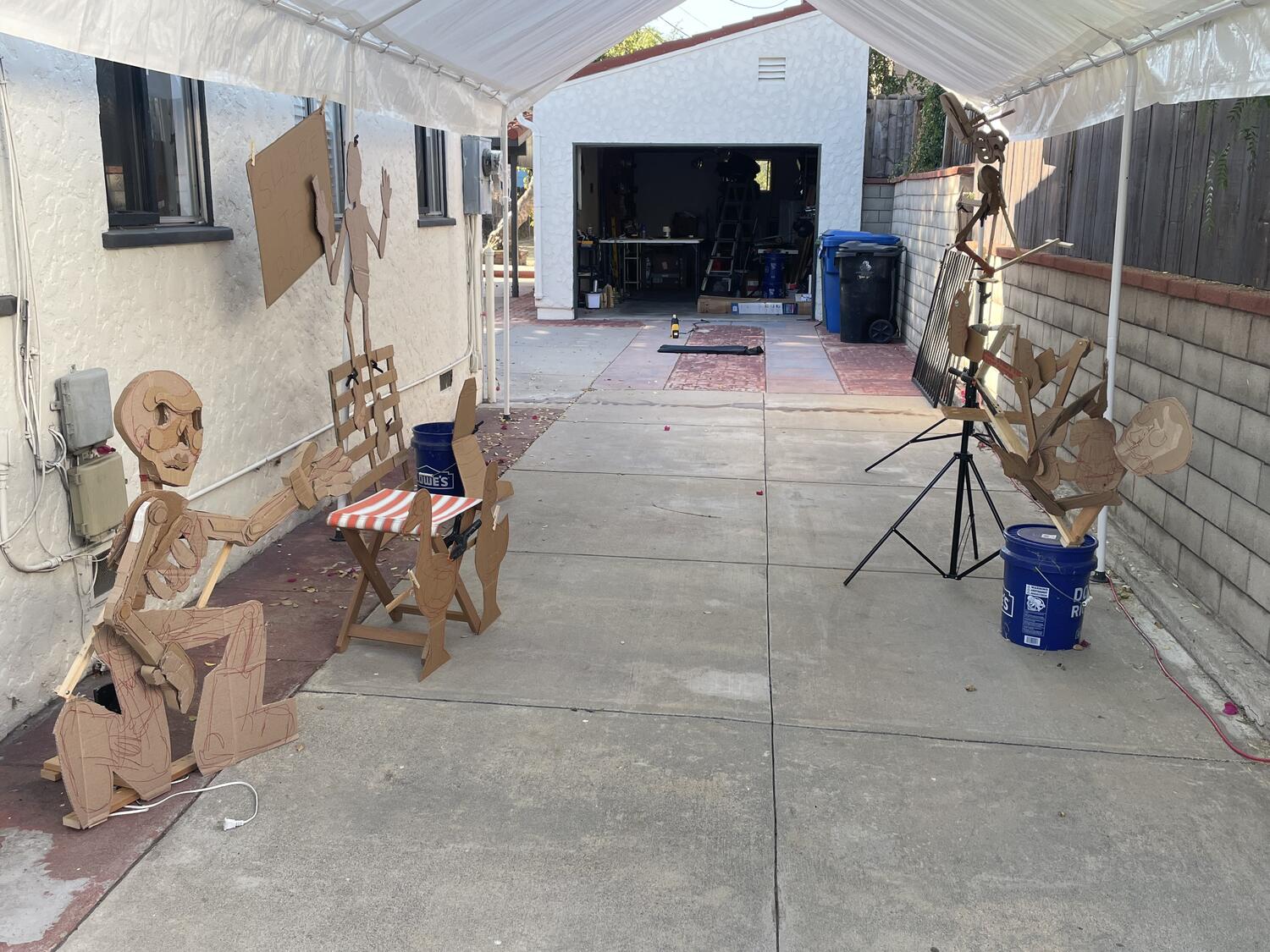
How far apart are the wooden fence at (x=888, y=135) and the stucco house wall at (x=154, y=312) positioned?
10.1 m

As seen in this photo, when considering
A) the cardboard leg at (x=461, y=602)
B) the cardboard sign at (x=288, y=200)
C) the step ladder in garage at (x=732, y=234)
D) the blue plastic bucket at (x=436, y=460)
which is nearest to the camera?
the cardboard leg at (x=461, y=602)

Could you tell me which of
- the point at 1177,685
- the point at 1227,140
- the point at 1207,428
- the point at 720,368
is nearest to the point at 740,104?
the point at 720,368

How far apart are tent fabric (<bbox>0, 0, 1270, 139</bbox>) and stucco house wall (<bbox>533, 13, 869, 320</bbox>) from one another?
700 centimetres

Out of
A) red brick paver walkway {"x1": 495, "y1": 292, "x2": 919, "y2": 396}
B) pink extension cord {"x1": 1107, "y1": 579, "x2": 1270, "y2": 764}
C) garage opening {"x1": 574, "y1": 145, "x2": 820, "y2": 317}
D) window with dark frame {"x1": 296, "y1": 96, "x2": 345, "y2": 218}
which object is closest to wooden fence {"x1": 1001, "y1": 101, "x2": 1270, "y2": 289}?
pink extension cord {"x1": 1107, "y1": 579, "x2": 1270, "y2": 764}

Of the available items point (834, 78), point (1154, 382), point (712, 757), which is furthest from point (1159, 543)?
point (834, 78)

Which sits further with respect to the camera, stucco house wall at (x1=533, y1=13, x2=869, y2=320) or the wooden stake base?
stucco house wall at (x1=533, y1=13, x2=869, y2=320)

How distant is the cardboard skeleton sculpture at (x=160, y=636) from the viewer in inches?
119

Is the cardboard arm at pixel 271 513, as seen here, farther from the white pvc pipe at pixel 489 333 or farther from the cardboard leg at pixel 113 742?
the white pvc pipe at pixel 489 333

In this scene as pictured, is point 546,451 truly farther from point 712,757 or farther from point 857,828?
point 857,828

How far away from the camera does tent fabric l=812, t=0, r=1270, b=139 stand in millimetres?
3842

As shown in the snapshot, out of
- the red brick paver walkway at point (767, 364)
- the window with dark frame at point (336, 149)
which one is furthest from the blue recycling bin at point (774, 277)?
the window with dark frame at point (336, 149)

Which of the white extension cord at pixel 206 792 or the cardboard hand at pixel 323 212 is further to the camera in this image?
the cardboard hand at pixel 323 212

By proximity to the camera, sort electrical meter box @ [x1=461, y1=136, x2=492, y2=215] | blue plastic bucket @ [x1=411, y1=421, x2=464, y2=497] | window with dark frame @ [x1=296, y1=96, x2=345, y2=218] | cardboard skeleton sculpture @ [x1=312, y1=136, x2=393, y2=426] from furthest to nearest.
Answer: electrical meter box @ [x1=461, y1=136, x2=492, y2=215] → window with dark frame @ [x1=296, y1=96, x2=345, y2=218] → blue plastic bucket @ [x1=411, y1=421, x2=464, y2=497] → cardboard skeleton sculpture @ [x1=312, y1=136, x2=393, y2=426]

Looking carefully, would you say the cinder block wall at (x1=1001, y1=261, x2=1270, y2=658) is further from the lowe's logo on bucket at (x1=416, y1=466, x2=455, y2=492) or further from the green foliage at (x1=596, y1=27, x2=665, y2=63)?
the green foliage at (x1=596, y1=27, x2=665, y2=63)
